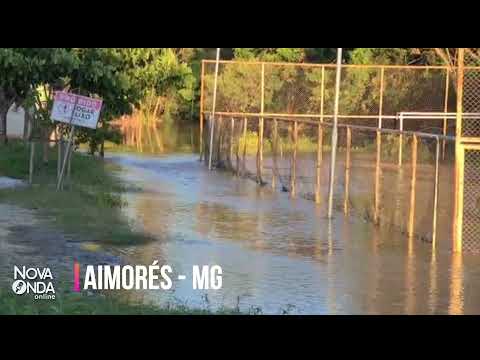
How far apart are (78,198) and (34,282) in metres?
7.65

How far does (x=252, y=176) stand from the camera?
82.3 ft

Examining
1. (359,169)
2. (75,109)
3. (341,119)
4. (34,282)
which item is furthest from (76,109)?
(341,119)

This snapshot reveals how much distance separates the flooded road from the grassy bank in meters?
0.43

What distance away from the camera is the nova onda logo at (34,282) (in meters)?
10.0

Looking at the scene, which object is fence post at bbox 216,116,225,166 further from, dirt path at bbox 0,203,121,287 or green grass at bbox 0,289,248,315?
green grass at bbox 0,289,248,315

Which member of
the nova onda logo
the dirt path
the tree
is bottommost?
the nova onda logo

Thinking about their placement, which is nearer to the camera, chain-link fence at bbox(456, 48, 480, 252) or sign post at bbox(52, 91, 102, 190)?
chain-link fence at bbox(456, 48, 480, 252)

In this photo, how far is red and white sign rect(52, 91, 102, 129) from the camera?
740 inches

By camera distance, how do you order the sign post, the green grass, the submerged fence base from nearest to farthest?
the green grass → the submerged fence base → the sign post

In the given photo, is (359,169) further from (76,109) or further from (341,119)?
(76,109)

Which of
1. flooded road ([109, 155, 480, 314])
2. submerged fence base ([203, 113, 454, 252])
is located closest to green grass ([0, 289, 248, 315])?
flooded road ([109, 155, 480, 314])

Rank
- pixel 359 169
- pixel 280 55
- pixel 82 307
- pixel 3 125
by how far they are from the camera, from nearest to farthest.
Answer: pixel 82 307, pixel 359 169, pixel 3 125, pixel 280 55

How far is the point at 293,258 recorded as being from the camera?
13562 millimetres
